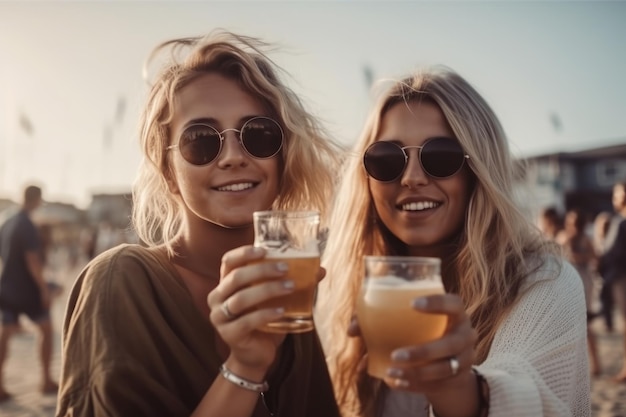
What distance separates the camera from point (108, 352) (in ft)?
5.64

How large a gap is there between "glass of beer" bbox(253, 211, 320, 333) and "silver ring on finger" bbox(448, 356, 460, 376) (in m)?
0.42

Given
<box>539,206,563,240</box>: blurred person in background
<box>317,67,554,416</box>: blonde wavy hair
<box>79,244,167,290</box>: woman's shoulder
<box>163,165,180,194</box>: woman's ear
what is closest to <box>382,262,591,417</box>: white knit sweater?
<box>317,67,554,416</box>: blonde wavy hair

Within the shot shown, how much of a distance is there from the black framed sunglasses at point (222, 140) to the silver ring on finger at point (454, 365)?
1140 millimetres

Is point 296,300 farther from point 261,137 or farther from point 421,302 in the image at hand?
point 261,137

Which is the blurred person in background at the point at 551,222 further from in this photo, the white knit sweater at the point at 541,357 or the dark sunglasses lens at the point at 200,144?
the dark sunglasses lens at the point at 200,144

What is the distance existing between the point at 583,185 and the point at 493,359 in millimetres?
46190

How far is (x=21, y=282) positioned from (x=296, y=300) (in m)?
6.95

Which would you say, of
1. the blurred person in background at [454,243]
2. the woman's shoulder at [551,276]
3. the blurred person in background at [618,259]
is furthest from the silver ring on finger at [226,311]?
the blurred person in background at [618,259]

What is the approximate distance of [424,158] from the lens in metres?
2.61

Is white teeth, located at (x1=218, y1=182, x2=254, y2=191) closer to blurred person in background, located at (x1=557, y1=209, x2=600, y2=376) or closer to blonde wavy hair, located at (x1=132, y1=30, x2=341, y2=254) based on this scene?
blonde wavy hair, located at (x1=132, y1=30, x2=341, y2=254)

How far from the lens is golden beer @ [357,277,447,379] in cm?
147

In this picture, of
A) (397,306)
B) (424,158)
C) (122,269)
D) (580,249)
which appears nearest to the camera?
(397,306)

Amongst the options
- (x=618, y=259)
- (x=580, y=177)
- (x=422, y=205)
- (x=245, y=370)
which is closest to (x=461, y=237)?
(x=422, y=205)

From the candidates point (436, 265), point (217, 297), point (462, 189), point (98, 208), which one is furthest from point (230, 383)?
point (98, 208)
